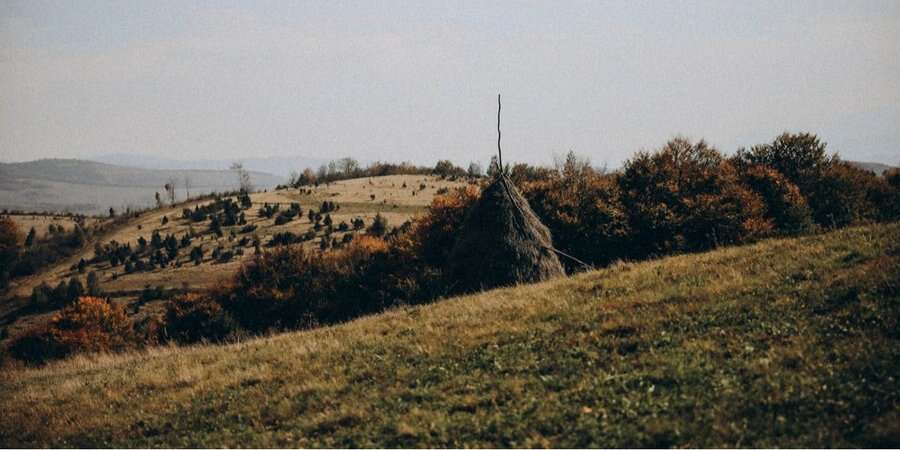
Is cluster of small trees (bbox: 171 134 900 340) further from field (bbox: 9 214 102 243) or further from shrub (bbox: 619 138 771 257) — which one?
field (bbox: 9 214 102 243)

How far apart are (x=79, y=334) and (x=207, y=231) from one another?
2836 cm

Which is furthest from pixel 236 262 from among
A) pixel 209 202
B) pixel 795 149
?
pixel 795 149

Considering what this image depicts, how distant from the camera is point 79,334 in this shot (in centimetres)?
4375

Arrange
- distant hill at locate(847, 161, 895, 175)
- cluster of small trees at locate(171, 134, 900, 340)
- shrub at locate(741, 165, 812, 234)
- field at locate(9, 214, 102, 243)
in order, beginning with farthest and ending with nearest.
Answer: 1. field at locate(9, 214, 102, 243)
2. distant hill at locate(847, 161, 895, 175)
3. shrub at locate(741, 165, 812, 234)
4. cluster of small trees at locate(171, 134, 900, 340)

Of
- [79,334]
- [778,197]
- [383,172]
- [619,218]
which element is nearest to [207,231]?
[79,334]

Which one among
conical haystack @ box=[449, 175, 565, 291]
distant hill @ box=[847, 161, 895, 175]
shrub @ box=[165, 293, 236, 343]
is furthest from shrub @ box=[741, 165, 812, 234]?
shrub @ box=[165, 293, 236, 343]

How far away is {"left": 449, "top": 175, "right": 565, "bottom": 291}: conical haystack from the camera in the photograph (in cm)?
2317

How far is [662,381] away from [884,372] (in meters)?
3.38

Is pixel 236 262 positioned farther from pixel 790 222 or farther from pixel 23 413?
pixel 790 222

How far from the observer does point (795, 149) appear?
45.6m

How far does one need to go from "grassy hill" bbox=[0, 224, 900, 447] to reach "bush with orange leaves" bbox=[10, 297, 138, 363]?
28491mm

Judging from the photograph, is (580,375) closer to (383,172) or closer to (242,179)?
(383,172)

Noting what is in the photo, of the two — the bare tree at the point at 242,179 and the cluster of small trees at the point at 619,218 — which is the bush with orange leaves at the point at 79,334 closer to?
the cluster of small trees at the point at 619,218

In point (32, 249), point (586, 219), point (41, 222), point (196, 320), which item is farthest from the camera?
point (41, 222)
